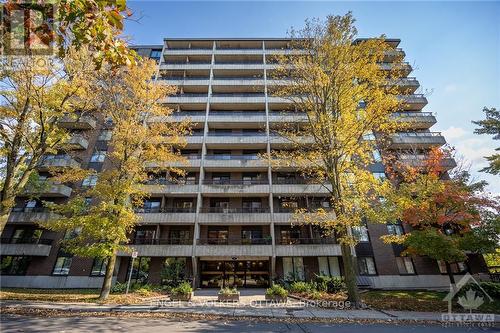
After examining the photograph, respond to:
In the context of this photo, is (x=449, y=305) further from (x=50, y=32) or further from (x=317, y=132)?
(x=50, y=32)

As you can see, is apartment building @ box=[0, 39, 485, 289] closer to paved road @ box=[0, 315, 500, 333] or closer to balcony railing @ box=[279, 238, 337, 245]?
balcony railing @ box=[279, 238, 337, 245]

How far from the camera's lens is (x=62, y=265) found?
2336cm

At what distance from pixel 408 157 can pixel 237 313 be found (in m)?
23.5

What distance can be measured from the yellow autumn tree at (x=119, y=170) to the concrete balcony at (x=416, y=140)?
24.6 meters

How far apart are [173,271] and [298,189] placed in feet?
47.8

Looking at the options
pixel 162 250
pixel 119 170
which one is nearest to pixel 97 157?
pixel 162 250

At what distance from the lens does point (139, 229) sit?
24953 mm

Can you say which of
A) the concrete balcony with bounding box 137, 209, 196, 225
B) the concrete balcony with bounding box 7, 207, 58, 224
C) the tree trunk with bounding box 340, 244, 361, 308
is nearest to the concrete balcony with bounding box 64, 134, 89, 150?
the concrete balcony with bounding box 7, 207, 58, 224

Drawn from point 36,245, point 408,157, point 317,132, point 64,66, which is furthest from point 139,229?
point 408,157

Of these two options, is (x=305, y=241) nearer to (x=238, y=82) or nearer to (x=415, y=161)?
(x=415, y=161)

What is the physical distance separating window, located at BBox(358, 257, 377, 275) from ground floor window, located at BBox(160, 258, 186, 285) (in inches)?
668

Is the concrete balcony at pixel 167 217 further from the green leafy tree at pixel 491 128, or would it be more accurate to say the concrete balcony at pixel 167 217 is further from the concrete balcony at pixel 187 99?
the green leafy tree at pixel 491 128

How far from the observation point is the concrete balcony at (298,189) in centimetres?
2467

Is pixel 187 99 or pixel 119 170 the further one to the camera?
pixel 187 99
